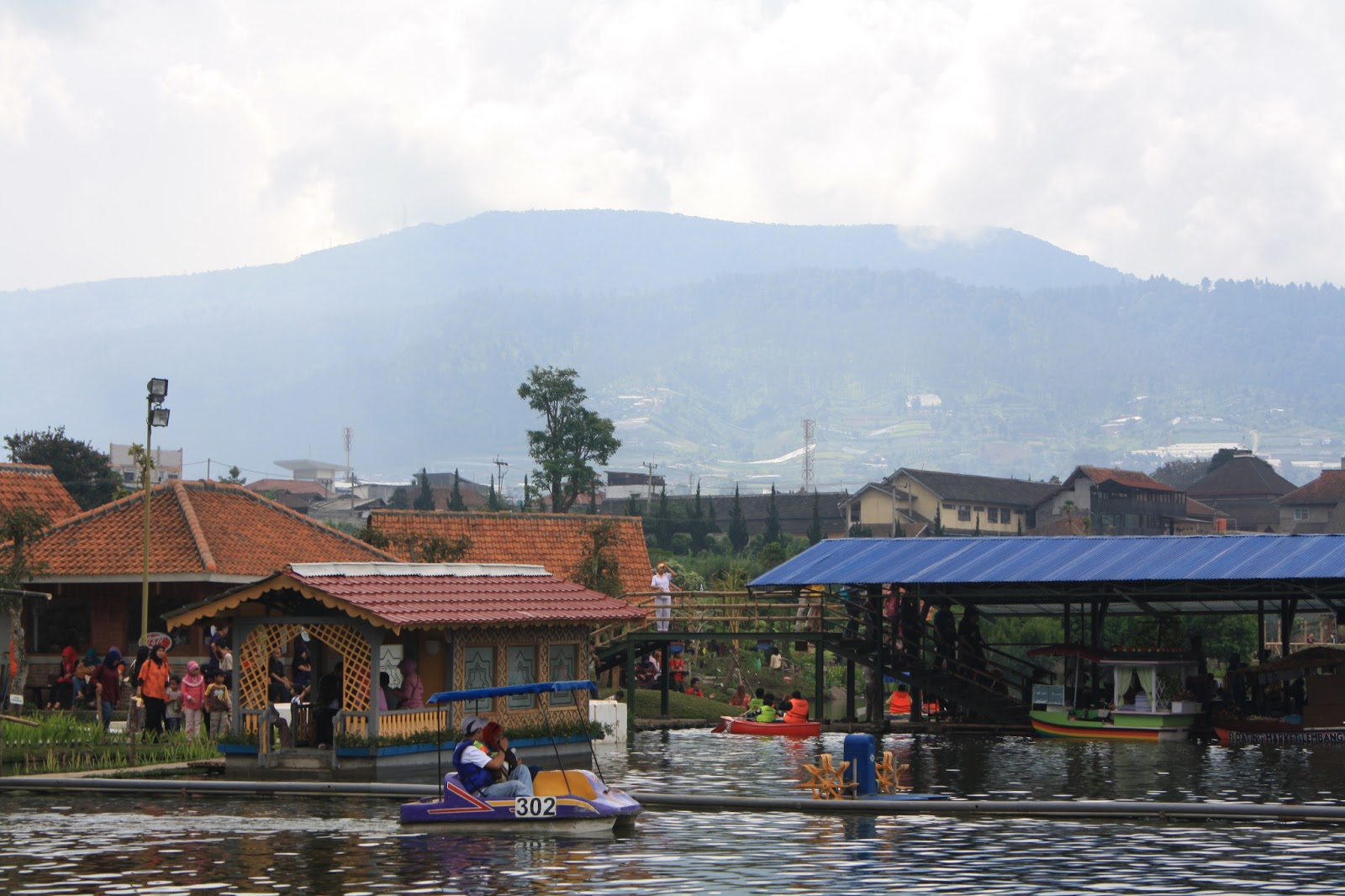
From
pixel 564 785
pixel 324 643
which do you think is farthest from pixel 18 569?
pixel 564 785

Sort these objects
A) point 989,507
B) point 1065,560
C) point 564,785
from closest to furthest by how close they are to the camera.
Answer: point 564,785 → point 1065,560 → point 989,507

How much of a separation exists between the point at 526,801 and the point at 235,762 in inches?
319

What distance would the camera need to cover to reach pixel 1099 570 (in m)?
42.7

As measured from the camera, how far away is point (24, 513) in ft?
132

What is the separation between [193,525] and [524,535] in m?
20.6

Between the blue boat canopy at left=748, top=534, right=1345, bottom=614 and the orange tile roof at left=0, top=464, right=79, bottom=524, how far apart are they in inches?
776

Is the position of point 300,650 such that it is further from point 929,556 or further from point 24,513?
point 929,556

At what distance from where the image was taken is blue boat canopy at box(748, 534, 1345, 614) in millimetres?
40812

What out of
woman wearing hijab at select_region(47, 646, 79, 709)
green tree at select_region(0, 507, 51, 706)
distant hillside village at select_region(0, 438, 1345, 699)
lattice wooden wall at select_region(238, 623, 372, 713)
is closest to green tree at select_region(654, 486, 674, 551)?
distant hillside village at select_region(0, 438, 1345, 699)

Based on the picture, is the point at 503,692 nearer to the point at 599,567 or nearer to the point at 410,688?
the point at 410,688

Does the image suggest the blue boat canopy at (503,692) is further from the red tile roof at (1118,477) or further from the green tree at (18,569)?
the red tile roof at (1118,477)

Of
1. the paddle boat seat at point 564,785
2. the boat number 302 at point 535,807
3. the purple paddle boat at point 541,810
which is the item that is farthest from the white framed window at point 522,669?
the boat number 302 at point 535,807

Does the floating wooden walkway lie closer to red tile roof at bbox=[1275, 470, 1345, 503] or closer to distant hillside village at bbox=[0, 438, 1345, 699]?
distant hillside village at bbox=[0, 438, 1345, 699]

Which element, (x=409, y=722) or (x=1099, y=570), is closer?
(x=409, y=722)
